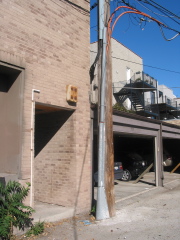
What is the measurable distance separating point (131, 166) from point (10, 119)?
31.2 ft

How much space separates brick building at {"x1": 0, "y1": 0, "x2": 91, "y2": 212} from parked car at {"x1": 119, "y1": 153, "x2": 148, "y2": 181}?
696 centimetres

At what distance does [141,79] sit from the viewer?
26016mm

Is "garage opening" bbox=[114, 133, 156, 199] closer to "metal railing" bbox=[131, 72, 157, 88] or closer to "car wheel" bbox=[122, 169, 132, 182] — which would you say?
"car wheel" bbox=[122, 169, 132, 182]

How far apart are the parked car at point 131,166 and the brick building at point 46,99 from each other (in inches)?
274

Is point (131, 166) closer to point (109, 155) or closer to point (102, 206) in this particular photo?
point (109, 155)

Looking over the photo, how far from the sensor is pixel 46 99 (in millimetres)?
6758

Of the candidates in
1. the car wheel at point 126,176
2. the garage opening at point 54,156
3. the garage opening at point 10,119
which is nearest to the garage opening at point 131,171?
the car wheel at point 126,176

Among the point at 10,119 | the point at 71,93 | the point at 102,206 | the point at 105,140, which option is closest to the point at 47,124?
the point at 71,93

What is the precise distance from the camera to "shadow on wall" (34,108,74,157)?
A: 783 centimetres

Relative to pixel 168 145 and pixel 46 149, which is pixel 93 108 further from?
pixel 168 145

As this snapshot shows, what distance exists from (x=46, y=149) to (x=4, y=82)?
8.36 feet

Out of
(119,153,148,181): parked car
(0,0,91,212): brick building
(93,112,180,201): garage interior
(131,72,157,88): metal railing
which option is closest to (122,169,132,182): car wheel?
(119,153,148,181): parked car

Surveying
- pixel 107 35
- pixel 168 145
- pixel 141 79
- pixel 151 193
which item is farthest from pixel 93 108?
pixel 141 79

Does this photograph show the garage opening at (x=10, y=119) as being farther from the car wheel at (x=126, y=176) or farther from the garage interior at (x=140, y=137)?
the car wheel at (x=126, y=176)
